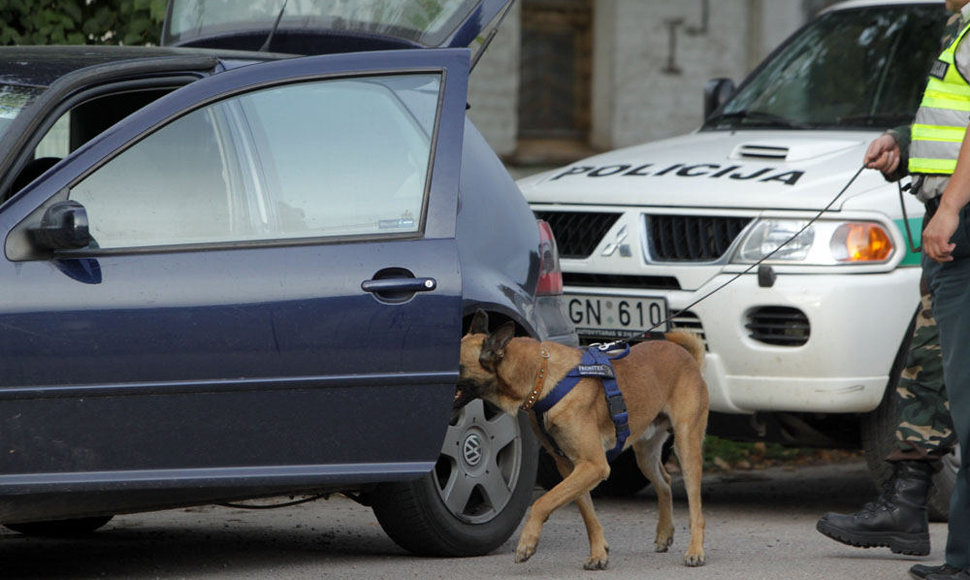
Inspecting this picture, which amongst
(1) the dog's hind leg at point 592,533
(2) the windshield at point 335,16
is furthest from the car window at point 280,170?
(1) the dog's hind leg at point 592,533

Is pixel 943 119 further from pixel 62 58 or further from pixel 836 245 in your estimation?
pixel 62 58

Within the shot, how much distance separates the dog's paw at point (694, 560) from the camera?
18.5 feet

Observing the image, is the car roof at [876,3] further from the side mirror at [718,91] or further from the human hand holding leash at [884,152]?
the human hand holding leash at [884,152]

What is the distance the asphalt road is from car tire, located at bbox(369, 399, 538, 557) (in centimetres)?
8

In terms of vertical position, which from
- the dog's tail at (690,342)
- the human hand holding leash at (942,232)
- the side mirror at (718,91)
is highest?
the human hand holding leash at (942,232)

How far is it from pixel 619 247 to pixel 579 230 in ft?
0.84

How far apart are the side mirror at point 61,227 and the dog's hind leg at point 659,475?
2250 mm

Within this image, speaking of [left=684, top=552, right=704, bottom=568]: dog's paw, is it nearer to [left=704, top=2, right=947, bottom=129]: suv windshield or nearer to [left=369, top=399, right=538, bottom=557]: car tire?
[left=369, top=399, right=538, bottom=557]: car tire

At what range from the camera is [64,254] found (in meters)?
4.50

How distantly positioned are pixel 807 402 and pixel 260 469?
2.43 m

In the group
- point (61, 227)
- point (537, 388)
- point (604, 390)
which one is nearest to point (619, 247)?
point (604, 390)

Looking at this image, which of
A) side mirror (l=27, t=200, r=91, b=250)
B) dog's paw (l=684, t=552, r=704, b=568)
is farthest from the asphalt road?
side mirror (l=27, t=200, r=91, b=250)

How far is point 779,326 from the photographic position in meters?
6.38

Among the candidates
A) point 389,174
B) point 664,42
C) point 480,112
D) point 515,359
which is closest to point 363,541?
point 515,359
